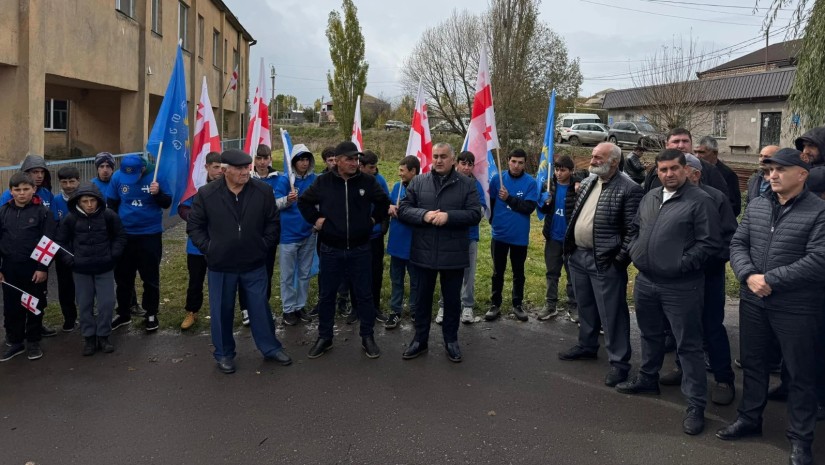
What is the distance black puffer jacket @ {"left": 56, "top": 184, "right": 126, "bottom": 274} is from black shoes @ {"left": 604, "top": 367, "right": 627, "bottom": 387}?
4.63m

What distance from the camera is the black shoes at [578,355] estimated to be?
5699 millimetres

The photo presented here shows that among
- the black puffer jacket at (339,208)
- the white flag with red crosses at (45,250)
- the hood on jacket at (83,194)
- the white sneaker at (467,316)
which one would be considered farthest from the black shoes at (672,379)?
the white flag with red crosses at (45,250)

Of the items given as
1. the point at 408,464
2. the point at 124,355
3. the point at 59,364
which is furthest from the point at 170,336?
the point at 408,464

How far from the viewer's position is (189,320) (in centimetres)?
636

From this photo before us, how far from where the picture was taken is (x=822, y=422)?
4434 millimetres

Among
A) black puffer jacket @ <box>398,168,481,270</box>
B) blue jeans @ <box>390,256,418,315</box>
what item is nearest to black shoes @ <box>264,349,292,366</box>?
black puffer jacket @ <box>398,168,481,270</box>

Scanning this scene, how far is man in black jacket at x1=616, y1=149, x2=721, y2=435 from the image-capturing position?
14.1ft

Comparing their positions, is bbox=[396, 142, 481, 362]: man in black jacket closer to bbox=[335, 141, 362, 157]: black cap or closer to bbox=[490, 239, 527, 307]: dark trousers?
bbox=[335, 141, 362, 157]: black cap

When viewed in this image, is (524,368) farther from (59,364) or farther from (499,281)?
(59,364)

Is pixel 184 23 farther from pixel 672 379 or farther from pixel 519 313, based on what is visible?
pixel 672 379

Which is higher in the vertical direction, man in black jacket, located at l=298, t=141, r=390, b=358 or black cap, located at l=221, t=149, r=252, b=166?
black cap, located at l=221, t=149, r=252, b=166

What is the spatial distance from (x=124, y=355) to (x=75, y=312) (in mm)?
1079

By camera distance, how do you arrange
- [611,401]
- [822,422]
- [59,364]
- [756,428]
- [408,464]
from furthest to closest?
[59,364], [611,401], [822,422], [756,428], [408,464]

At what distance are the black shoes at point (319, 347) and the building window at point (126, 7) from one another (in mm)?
13137
